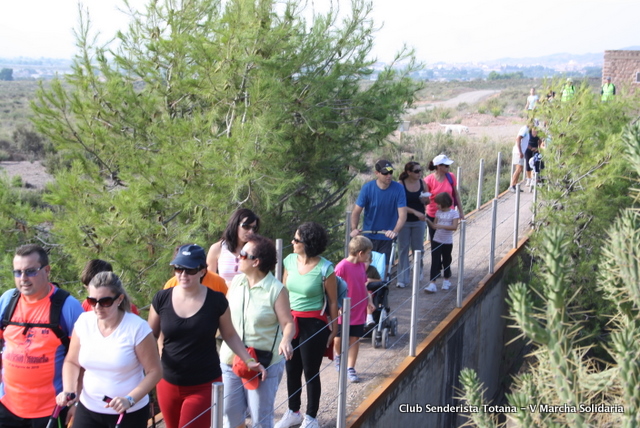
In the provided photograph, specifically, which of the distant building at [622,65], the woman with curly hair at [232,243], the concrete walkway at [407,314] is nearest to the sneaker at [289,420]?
the concrete walkway at [407,314]

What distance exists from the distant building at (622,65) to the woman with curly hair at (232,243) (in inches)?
1426

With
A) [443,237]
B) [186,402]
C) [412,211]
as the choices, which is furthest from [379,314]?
[186,402]

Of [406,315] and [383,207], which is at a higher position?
[383,207]

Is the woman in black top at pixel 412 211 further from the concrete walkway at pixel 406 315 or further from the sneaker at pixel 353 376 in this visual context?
the sneaker at pixel 353 376

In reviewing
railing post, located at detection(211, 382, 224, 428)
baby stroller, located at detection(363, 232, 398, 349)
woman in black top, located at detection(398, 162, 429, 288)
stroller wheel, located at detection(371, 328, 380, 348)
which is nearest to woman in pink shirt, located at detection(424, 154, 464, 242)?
woman in black top, located at detection(398, 162, 429, 288)

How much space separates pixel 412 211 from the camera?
27.3 feet

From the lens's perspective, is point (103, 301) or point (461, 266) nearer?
point (103, 301)

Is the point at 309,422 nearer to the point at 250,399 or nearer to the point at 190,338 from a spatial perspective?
the point at 250,399

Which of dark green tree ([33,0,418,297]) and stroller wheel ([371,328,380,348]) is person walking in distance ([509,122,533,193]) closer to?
dark green tree ([33,0,418,297])

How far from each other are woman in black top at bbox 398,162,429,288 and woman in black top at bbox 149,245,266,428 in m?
4.24

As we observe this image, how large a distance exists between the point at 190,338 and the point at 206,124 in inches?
171

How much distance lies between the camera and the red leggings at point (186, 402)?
174 inches

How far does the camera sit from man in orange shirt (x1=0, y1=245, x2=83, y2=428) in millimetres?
4430

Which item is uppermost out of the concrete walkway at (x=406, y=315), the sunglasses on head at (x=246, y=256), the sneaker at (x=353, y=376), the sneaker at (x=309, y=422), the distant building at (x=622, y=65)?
the distant building at (x=622, y=65)
